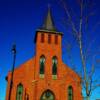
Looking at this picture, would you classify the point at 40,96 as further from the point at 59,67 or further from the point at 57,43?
the point at 57,43

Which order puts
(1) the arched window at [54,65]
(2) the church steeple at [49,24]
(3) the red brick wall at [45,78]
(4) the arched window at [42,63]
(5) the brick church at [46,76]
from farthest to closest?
(2) the church steeple at [49,24], (1) the arched window at [54,65], (4) the arched window at [42,63], (3) the red brick wall at [45,78], (5) the brick church at [46,76]

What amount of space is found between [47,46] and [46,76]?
14.1 feet

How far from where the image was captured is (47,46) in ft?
97.1

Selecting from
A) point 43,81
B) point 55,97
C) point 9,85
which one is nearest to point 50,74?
point 43,81

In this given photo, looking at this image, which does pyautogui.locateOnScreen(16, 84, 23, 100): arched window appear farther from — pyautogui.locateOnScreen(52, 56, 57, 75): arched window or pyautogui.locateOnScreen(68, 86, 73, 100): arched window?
pyautogui.locateOnScreen(68, 86, 73, 100): arched window

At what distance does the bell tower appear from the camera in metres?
28.5

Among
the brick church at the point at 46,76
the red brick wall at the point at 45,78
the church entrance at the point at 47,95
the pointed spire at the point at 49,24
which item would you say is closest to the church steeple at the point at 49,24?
the pointed spire at the point at 49,24

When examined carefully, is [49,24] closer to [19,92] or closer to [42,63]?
[42,63]

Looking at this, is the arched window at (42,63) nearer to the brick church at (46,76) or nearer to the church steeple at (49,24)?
the brick church at (46,76)

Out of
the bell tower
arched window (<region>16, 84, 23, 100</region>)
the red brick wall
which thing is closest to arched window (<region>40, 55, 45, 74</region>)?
the bell tower

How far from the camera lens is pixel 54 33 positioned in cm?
3038

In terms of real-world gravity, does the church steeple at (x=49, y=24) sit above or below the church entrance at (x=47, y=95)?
above

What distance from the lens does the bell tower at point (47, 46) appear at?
93.4 ft

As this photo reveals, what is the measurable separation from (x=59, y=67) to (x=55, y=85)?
259 cm
